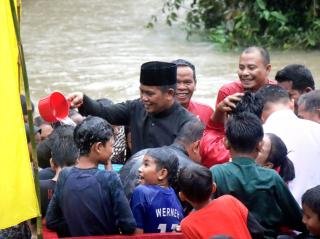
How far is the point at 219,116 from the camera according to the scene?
4.82m

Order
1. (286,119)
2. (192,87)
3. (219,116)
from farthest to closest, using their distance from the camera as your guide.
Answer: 1. (192,87)
2. (219,116)
3. (286,119)

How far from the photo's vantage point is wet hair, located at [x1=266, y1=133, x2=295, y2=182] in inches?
155

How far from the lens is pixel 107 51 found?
13.7 m

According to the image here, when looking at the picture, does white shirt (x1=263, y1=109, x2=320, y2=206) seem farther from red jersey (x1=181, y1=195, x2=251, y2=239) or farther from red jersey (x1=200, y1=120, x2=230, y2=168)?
red jersey (x1=181, y1=195, x2=251, y2=239)

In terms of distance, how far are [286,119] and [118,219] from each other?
118cm

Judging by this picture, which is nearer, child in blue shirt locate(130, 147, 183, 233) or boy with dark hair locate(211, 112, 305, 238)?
boy with dark hair locate(211, 112, 305, 238)

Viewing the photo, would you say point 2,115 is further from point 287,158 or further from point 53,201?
point 287,158

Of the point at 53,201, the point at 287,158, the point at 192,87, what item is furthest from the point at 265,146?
the point at 192,87

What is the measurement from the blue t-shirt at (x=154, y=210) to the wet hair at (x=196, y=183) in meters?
0.35

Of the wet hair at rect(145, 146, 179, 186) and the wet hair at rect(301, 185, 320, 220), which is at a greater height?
the wet hair at rect(145, 146, 179, 186)

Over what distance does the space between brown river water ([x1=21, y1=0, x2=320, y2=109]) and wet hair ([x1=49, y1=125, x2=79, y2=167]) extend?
5.93 metres

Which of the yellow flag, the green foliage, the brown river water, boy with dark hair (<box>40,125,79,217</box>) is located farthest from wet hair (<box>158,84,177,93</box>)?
the green foliage

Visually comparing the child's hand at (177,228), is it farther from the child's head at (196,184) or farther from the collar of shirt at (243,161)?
the collar of shirt at (243,161)

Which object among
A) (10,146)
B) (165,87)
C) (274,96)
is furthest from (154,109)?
(10,146)
